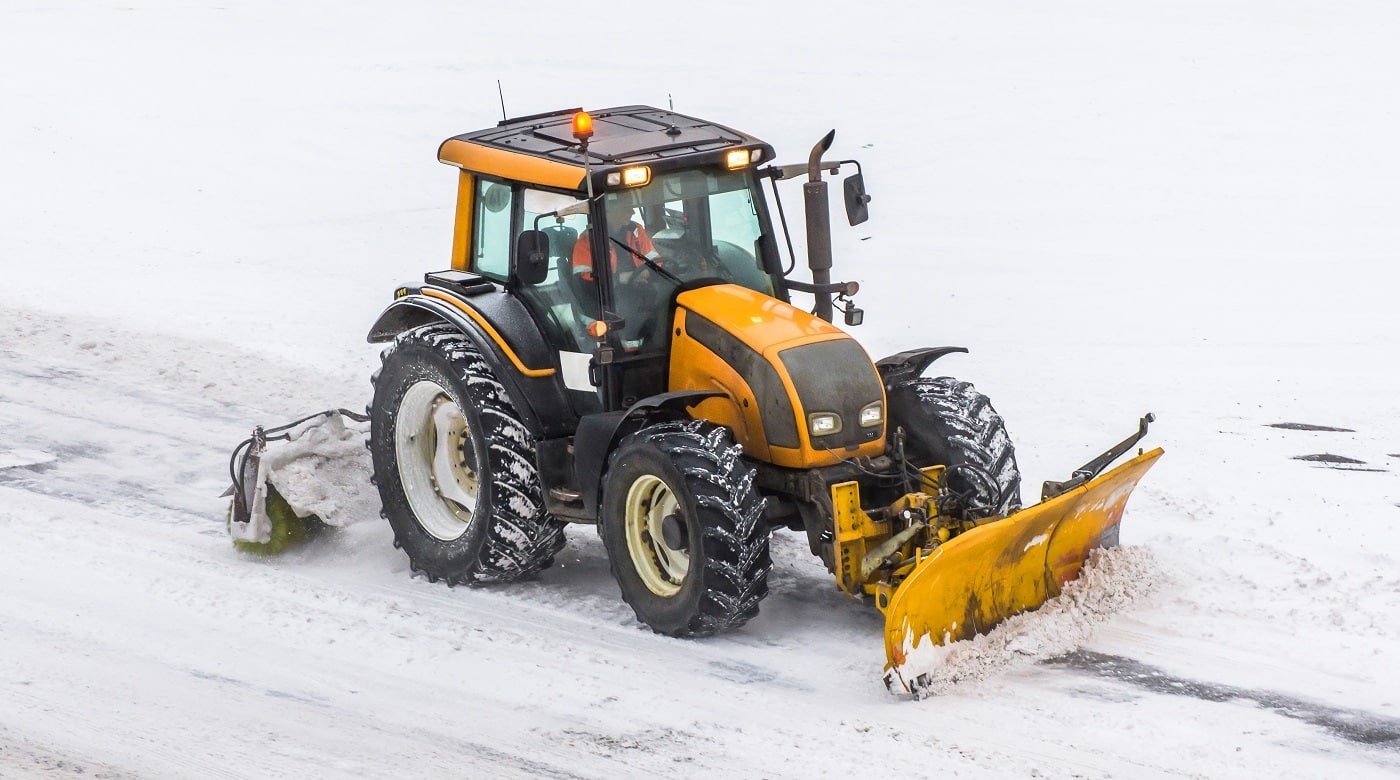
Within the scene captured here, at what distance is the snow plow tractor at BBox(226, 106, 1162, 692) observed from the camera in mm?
6559

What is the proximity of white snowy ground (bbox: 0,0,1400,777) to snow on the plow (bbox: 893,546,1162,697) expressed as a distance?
2 centimetres

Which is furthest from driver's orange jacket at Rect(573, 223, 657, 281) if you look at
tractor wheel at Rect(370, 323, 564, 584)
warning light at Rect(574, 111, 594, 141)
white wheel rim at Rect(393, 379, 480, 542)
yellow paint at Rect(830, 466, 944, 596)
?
yellow paint at Rect(830, 466, 944, 596)

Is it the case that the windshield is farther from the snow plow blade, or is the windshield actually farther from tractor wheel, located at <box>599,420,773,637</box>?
the snow plow blade

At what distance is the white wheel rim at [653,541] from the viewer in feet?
22.5

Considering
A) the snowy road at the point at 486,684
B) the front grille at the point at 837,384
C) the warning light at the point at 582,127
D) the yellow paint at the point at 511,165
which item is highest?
the warning light at the point at 582,127

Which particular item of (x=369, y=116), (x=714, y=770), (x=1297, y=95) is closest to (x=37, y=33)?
(x=369, y=116)

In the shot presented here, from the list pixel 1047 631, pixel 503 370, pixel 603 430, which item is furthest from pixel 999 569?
pixel 503 370

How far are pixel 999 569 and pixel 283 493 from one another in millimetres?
3500

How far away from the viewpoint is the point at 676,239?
23.9ft

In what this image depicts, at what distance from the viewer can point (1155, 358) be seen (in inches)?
463

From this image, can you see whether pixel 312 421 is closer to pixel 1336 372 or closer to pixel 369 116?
pixel 1336 372

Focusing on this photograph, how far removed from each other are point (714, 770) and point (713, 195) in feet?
8.86

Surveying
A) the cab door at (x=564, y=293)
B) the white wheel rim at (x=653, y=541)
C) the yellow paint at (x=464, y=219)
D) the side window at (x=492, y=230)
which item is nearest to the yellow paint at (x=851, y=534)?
the white wheel rim at (x=653, y=541)

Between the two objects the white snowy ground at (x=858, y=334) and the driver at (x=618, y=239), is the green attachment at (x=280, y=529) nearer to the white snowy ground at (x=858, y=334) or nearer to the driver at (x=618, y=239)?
the white snowy ground at (x=858, y=334)
